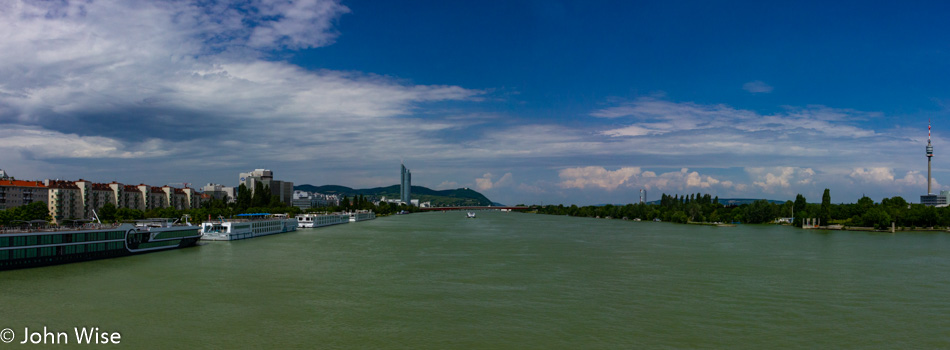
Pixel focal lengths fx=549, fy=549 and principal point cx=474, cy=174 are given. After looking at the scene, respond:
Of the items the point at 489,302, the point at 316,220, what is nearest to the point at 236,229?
the point at 316,220

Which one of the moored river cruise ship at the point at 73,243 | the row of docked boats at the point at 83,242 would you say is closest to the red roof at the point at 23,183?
the row of docked boats at the point at 83,242

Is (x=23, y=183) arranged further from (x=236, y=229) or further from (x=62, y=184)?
(x=236, y=229)

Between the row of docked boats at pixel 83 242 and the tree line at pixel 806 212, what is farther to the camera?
the tree line at pixel 806 212

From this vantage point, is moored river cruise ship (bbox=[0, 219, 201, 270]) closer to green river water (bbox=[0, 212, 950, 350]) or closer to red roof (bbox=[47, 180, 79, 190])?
green river water (bbox=[0, 212, 950, 350])

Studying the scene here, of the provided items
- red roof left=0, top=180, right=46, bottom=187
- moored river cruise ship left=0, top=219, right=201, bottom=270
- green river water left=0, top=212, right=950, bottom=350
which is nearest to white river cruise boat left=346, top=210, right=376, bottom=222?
red roof left=0, top=180, right=46, bottom=187

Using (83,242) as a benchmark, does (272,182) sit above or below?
above

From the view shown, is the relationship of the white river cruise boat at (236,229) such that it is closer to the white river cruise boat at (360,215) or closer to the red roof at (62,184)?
the red roof at (62,184)

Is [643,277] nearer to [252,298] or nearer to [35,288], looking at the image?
[252,298]

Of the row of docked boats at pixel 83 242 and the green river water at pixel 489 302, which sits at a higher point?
the row of docked boats at pixel 83 242
